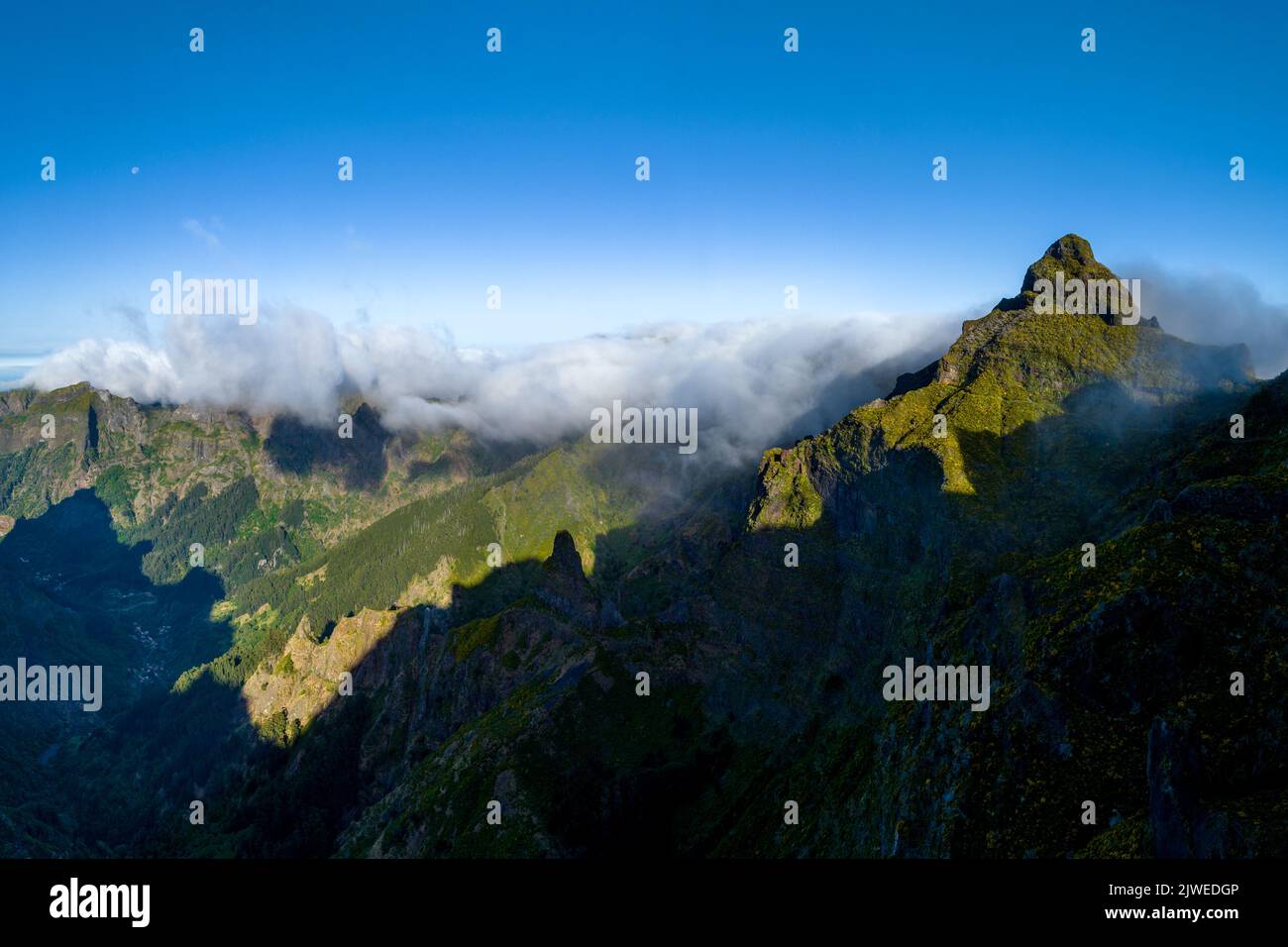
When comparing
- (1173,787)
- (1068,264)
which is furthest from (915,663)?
(1068,264)

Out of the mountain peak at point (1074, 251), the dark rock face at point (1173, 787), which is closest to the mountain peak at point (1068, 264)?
the mountain peak at point (1074, 251)

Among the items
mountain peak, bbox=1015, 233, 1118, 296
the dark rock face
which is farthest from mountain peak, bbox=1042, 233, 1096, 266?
the dark rock face

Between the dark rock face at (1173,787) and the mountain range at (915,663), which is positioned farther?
the mountain range at (915,663)

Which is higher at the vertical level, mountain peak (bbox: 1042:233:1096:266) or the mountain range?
mountain peak (bbox: 1042:233:1096:266)

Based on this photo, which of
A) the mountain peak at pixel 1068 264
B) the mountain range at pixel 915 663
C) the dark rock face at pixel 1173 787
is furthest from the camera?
the mountain peak at pixel 1068 264

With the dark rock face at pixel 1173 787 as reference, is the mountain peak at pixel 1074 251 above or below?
above

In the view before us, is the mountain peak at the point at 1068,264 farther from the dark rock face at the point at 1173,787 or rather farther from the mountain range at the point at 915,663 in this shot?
the dark rock face at the point at 1173,787

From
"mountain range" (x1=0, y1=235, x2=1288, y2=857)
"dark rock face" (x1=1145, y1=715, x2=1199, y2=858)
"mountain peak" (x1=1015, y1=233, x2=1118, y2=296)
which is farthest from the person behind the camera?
"mountain peak" (x1=1015, y1=233, x2=1118, y2=296)

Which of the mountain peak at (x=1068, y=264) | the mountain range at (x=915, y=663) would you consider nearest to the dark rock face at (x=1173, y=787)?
the mountain range at (x=915, y=663)

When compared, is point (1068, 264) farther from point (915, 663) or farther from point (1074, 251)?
point (915, 663)

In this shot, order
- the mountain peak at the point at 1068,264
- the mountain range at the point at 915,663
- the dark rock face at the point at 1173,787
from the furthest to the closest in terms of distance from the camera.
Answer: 1. the mountain peak at the point at 1068,264
2. the mountain range at the point at 915,663
3. the dark rock face at the point at 1173,787

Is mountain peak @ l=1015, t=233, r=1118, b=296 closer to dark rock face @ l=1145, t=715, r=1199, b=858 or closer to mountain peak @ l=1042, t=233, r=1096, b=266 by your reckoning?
mountain peak @ l=1042, t=233, r=1096, b=266
